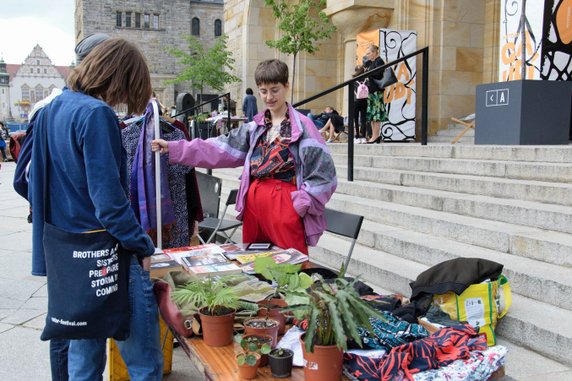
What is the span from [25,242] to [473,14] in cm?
851

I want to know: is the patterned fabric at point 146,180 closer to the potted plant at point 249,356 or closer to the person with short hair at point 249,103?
the potted plant at point 249,356

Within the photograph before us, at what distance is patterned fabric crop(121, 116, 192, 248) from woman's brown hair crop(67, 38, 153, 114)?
1158mm

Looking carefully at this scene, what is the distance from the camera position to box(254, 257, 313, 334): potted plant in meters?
1.86

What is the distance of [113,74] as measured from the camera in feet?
6.66

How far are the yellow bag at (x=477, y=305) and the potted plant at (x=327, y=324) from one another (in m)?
1.38

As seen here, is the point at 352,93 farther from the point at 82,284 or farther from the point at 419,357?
the point at 82,284

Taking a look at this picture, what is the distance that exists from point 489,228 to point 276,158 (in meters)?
2.02

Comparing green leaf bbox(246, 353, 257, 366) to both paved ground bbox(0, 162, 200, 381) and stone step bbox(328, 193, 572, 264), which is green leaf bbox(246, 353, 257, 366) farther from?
stone step bbox(328, 193, 572, 264)

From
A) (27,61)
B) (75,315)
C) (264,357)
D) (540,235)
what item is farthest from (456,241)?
(27,61)

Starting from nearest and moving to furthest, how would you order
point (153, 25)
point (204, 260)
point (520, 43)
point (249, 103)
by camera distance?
point (204, 260) < point (520, 43) < point (249, 103) < point (153, 25)

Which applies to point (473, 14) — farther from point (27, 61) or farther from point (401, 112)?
point (27, 61)

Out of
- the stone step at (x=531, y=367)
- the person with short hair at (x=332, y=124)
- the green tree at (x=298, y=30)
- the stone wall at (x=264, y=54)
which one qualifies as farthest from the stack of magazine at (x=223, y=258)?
the stone wall at (x=264, y=54)

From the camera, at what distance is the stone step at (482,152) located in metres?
5.14

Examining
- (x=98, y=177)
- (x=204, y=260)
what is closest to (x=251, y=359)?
(x=98, y=177)
